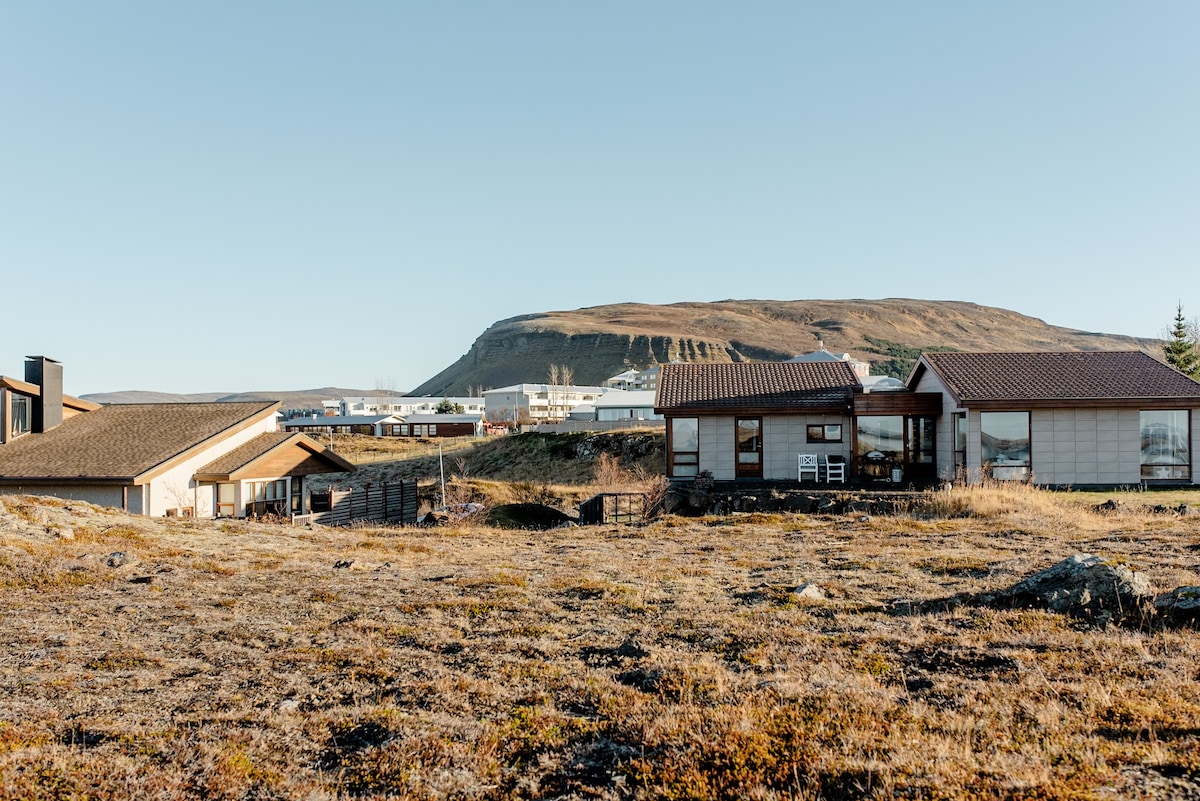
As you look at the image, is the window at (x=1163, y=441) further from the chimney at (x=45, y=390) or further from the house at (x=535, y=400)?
the house at (x=535, y=400)

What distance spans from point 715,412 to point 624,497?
13.1 feet

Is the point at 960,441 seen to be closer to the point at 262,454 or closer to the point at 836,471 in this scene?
the point at 836,471

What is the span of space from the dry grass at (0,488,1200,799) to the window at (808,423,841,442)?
13226mm

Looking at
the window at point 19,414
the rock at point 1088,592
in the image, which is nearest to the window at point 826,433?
the rock at point 1088,592

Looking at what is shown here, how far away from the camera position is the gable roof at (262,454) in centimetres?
2198

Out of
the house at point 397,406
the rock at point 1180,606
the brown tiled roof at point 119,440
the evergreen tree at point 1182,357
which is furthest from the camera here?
the house at point 397,406

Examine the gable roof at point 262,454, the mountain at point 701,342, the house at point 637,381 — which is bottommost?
the gable roof at point 262,454

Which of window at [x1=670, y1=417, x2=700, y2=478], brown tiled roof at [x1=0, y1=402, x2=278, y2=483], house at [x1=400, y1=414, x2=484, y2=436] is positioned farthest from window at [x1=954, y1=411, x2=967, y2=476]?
house at [x1=400, y1=414, x2=484, y2=436]

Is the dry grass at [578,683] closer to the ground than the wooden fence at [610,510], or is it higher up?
higher up

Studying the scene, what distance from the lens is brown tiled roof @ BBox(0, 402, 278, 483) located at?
2028cm

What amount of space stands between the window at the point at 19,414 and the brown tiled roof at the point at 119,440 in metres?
0.32

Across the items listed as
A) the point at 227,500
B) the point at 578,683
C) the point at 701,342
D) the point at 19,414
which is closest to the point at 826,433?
the point at 227,500

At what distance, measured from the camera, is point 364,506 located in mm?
25969

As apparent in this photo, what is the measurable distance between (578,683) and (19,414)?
23798 millimetres
